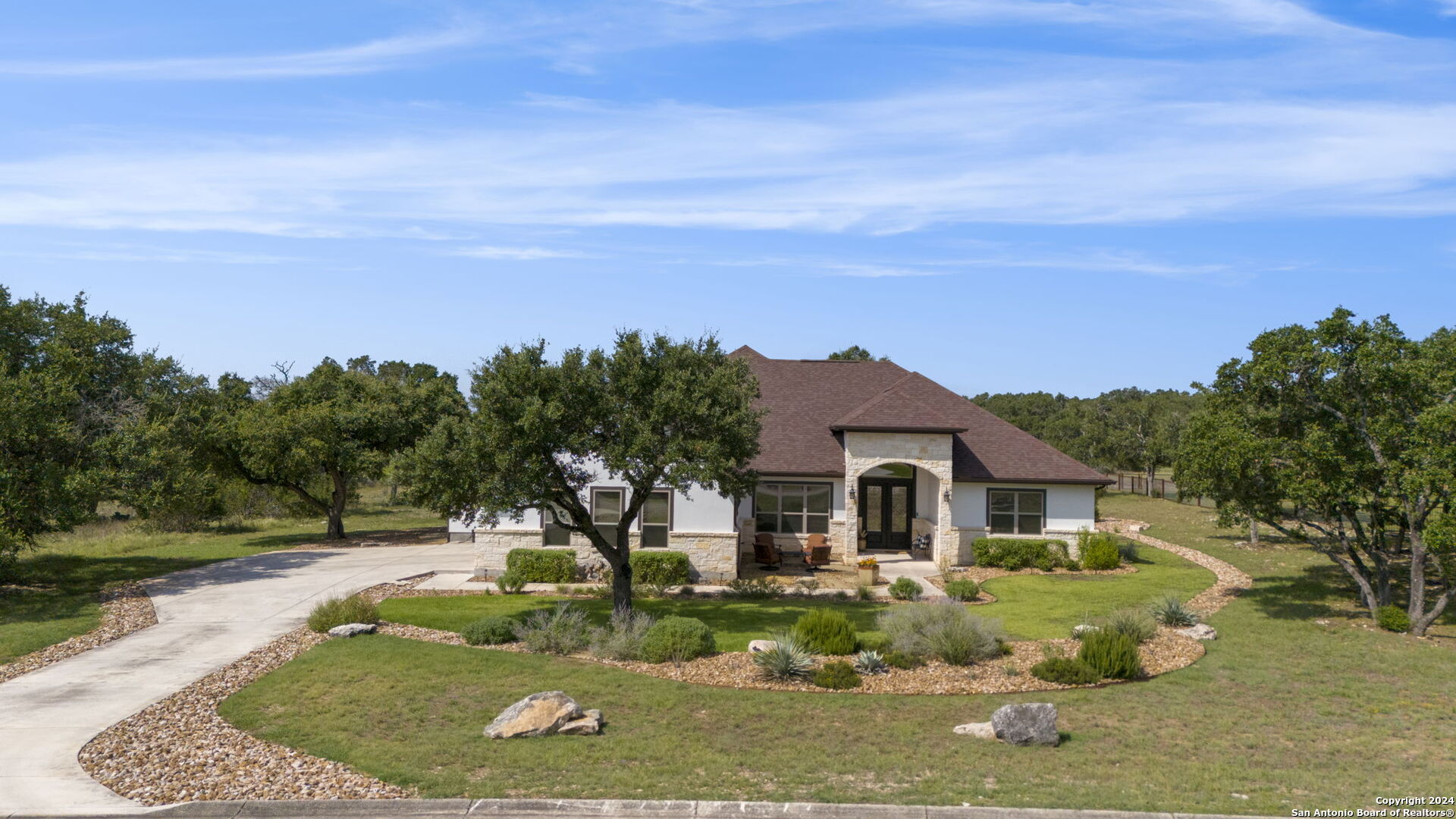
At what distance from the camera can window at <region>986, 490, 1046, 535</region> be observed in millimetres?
28984

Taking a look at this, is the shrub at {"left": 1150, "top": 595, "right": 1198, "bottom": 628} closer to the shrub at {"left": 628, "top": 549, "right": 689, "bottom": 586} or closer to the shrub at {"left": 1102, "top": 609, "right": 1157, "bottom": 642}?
the shrub at {"left": 1102, "top": 609, "right": 1157, "bottom": 642}

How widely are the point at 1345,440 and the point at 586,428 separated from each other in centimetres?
1526

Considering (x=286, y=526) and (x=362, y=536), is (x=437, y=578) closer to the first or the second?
→ (x=362, y=536)

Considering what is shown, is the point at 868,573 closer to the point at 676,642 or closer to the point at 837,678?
the point at 676,642

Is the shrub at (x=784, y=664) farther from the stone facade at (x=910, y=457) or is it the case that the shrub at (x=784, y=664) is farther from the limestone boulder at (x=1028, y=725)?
the stone facade at (x=910, y=457)

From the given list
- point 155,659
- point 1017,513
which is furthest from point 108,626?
point 1017,513

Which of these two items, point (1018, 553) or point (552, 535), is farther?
point (1018, 553)

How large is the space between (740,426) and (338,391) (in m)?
24.5

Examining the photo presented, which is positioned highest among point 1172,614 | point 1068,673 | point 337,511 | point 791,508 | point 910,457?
point 910,457

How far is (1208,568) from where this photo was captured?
27453 mm

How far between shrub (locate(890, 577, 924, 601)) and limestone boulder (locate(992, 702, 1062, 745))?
10.6 meters

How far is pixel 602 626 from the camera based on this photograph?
18031 millimetres

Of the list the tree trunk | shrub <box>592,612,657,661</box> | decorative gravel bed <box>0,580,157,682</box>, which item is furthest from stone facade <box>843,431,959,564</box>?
the tree trunk

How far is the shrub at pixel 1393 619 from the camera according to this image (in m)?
18.2
